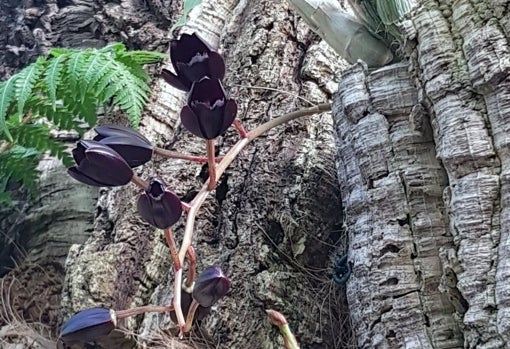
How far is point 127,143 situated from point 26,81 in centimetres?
37

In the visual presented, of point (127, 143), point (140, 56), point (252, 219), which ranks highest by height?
point (140, 56)

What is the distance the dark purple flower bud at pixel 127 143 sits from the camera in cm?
82

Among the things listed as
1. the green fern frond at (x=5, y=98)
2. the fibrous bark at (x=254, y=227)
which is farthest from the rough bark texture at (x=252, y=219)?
the green fern frond at (x=5, y=98)

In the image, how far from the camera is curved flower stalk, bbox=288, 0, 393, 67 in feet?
3.10

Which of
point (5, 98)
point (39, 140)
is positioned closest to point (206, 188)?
point (5, 98)

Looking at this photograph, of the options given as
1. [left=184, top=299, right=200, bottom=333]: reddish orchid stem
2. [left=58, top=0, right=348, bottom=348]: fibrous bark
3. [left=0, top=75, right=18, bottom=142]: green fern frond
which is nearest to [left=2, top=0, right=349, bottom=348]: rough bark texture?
[left=58, top=0, right=348, bottom=348]: fibrous bark

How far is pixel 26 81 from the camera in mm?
1101

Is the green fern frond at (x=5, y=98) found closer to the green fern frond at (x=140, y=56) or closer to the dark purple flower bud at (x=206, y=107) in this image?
the green fern frond at (x=140, y=56)

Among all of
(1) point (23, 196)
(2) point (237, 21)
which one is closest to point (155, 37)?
(2) point (237, 21)

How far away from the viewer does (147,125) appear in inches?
49.1

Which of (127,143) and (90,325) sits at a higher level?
(127,143)

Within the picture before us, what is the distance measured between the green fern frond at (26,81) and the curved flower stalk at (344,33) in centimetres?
45

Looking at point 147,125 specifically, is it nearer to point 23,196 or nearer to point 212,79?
point 23,196

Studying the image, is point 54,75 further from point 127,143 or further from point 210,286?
point 210,286
